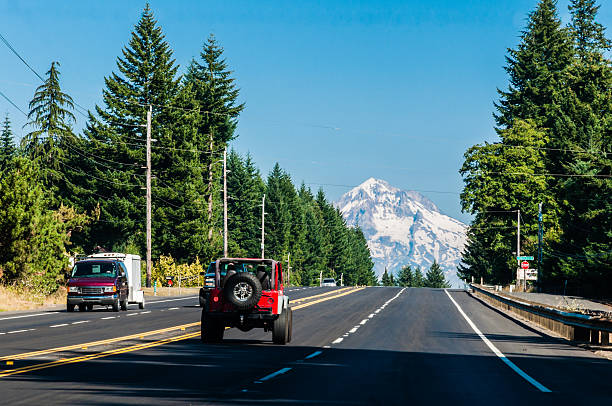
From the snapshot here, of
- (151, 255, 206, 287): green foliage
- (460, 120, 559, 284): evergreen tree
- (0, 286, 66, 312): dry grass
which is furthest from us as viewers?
(460, 120, 559, 284): evergreen tree

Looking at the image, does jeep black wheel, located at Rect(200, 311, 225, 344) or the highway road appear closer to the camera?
the highway road

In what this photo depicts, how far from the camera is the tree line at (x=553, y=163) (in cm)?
6594

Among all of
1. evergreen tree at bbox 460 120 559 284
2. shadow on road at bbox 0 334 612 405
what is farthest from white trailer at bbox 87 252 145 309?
evergreen tree at bbox 460 120 559 284

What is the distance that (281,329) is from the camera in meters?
22.8

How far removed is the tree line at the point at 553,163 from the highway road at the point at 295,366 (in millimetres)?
37789

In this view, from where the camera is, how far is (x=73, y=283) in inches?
1428

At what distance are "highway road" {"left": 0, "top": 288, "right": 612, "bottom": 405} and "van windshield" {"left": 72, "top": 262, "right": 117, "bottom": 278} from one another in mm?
5507

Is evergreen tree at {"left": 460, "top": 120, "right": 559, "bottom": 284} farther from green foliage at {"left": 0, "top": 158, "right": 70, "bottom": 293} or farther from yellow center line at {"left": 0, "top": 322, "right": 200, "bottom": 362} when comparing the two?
yellow center line at {"left": 0, "top": 322, "right": 200, "bottom": 362}

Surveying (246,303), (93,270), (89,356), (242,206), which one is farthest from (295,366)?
(242,206)

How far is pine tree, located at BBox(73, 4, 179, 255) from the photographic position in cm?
8762

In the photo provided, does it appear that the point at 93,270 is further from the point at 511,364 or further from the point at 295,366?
the point at 511,364

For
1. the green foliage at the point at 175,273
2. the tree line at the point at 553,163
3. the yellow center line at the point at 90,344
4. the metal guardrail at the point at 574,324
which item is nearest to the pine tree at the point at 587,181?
the tree line at the point at 553,163

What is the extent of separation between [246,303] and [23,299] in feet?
77.5

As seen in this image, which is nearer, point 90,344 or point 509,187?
point 90,344
